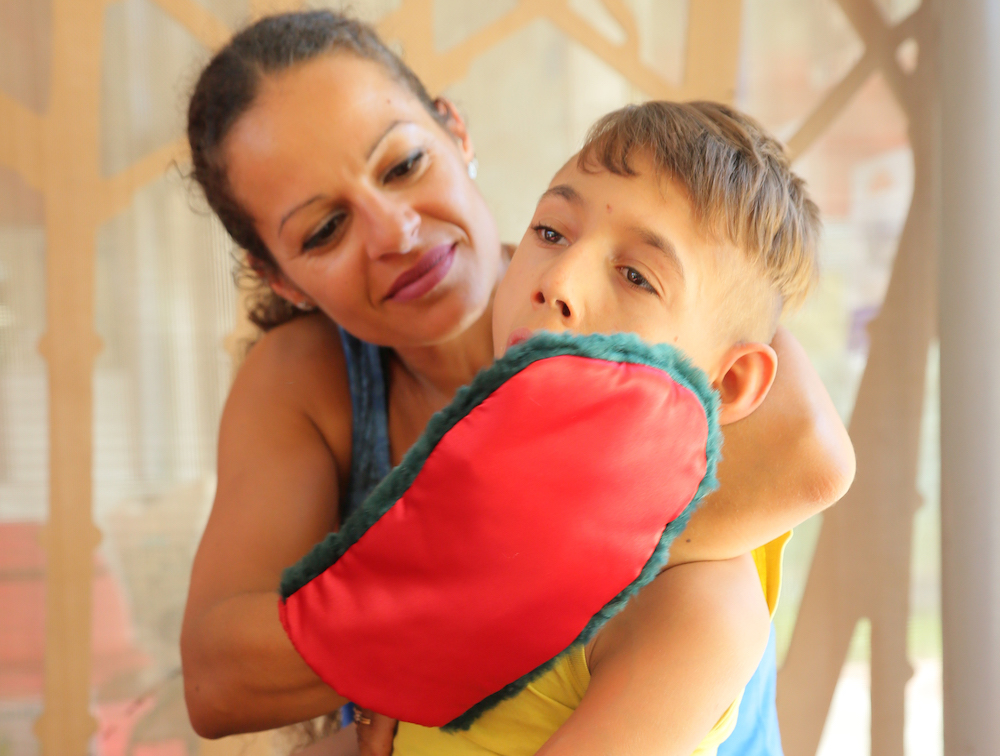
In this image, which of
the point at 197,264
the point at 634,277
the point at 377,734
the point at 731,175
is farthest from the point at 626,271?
the point at 197,264

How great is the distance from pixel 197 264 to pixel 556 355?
117 cm

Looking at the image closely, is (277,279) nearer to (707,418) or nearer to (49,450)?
(707,418)

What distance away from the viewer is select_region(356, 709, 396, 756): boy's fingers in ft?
2.24

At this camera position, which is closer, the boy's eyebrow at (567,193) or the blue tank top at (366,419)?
the boy's eyebrow at (567,193)

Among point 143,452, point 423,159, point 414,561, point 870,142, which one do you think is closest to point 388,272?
point 423,159

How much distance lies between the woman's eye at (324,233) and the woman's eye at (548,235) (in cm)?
26

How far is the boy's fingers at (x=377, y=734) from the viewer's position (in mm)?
683

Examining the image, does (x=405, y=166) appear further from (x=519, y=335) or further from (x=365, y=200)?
(x=519, y=335)

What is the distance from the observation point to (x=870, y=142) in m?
1.46

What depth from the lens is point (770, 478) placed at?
0.61 metres

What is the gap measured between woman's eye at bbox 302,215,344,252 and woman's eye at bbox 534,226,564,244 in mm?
262

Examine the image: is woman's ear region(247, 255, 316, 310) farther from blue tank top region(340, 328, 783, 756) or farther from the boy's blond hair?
the boy's blond hair

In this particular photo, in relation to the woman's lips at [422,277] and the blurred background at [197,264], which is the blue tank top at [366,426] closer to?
the woman's lips at [422,277]

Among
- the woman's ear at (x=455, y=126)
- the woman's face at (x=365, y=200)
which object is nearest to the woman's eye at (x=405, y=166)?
the woman's face at (x=365, y=200)
